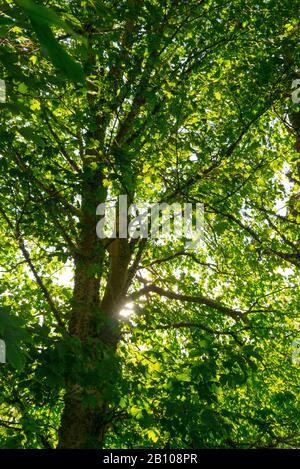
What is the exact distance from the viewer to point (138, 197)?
1064cm

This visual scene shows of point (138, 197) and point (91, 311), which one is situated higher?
point (138, 197)

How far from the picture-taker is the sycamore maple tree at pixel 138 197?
12.2 ft

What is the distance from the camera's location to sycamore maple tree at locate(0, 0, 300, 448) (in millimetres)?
3729

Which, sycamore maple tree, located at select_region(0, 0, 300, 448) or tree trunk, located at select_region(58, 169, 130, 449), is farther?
tree trunk, located at select_region(58, 169, 130, 449)

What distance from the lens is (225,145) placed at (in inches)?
276

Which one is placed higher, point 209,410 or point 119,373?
point 119,373

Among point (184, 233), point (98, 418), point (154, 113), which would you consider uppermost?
point (154, 113)

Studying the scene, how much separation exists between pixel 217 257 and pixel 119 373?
6.74 m

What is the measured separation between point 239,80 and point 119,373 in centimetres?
613

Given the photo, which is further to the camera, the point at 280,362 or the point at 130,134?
the point at 280,362
